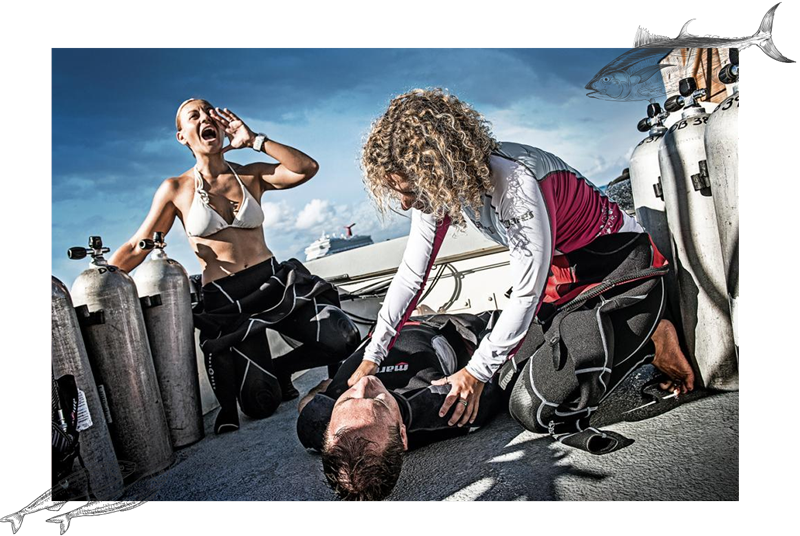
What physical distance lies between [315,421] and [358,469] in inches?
10.7

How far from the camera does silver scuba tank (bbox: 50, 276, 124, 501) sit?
1.44m

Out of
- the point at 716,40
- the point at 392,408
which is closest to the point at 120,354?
the point at 392,408

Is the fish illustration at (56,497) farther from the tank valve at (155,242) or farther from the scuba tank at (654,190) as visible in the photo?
the scuba tank at (654,190)

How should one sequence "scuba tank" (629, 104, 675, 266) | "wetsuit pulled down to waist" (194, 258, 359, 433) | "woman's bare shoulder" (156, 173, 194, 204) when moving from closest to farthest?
"scuba tank" (629, 104, 675, 266) → "woman's bare shoulder" (156, 173, 194, 204) → "wetsuit pulled down to waist" (194, 258, 359, 433)

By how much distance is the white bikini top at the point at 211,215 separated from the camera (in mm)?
1874

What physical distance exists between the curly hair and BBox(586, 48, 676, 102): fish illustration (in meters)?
0.50

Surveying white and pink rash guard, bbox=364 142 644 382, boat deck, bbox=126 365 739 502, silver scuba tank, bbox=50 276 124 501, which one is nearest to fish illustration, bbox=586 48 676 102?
white and pink rash guard, bbox=364 142 644 382

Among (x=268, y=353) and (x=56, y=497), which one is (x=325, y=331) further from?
(x=56, y=497)

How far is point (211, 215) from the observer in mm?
1898

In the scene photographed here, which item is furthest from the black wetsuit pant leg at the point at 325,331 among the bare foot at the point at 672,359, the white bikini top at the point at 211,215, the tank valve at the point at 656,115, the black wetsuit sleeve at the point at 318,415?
the tank valve at the point at 656,115

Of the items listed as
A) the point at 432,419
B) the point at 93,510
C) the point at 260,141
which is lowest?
the point at 93,510

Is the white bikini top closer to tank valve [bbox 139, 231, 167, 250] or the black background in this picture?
tank valve [bbox 139, 231, 167, 250]

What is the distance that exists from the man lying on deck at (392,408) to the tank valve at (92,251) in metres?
0.79
